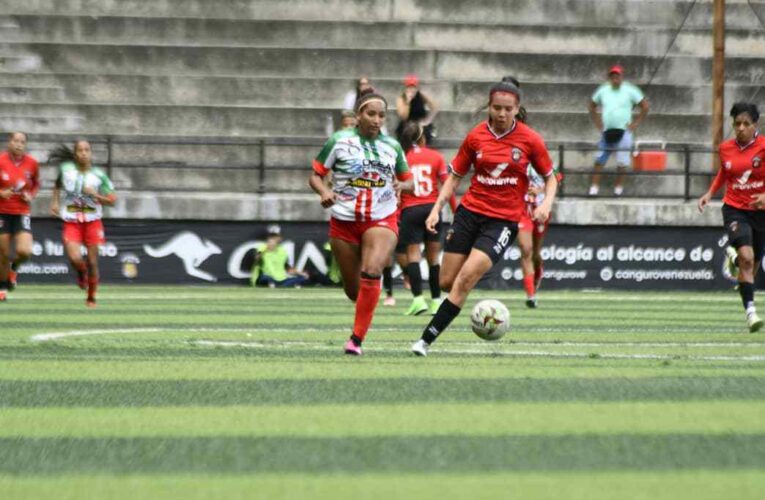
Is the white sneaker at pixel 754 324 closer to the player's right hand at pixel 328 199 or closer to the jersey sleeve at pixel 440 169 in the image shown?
the player's right hand at pixel 328 199

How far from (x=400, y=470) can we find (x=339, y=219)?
6.17 meters

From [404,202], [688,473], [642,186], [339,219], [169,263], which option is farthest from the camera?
[642,186]

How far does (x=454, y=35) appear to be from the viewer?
31.0 m

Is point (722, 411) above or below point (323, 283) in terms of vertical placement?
above

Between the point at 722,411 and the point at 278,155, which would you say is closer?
the point at 722,411

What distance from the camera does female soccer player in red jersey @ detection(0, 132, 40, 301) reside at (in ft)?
69.6

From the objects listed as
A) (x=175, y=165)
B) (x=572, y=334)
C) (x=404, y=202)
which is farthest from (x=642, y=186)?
(x=572, y=334)

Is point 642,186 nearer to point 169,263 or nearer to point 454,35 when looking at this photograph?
point 454,35

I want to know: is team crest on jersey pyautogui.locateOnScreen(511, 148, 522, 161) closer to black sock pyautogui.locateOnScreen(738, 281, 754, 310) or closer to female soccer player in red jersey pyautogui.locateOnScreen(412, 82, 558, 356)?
female soccer player in red jersey pyautogui.locateOnScreen(412, 82, 558, 356)

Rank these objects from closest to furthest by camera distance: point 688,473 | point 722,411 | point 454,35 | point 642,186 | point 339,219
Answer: point 688,473, point 722,411, point 339,219, point 642,186, point 454,35

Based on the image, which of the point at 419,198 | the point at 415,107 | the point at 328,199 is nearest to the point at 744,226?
the point at 419,198

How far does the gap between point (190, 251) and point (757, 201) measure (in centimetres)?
1229

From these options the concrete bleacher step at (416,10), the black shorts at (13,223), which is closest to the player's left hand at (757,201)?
the black shorts at (13,223)

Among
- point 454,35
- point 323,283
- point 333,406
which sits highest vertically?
point 454,35
